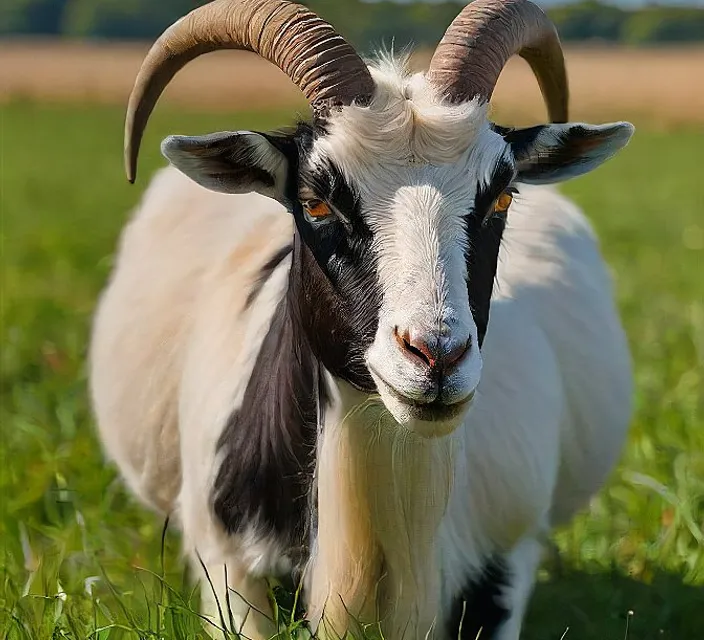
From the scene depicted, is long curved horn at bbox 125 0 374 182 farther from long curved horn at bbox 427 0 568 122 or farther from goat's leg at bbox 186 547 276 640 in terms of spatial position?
goat's leg at bbox 186 547 276 640

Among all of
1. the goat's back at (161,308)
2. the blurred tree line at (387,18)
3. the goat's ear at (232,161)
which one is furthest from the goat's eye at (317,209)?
the goat's back at (161,308)

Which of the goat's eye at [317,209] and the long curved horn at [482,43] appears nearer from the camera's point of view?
the goat's eye at [317,209]

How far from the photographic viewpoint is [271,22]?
345cm

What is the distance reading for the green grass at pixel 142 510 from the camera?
12.8 ft

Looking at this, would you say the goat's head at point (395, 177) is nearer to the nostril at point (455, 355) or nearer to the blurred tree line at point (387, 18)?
the nostril at point (455, 355)

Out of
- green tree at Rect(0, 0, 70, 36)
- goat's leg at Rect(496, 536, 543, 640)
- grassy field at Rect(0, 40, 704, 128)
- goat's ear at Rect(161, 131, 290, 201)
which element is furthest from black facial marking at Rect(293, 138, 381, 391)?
grassy field at Rect(0, 40, 704, 128)

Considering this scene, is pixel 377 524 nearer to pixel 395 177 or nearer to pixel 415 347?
pixel 415 347

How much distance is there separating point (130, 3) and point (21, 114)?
8.19 meters

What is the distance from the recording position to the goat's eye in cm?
322

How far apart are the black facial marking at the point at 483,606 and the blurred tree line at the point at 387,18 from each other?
1813 mm

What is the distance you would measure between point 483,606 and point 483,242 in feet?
4.36

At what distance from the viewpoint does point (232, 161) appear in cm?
347

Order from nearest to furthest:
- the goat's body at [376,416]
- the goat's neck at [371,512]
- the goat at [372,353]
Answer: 1. the goat at [372,353]
2. the goat's neck at [371,512]
3. the goat's body at [376,416]

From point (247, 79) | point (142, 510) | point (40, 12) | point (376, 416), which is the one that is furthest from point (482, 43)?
point (247, 79)
